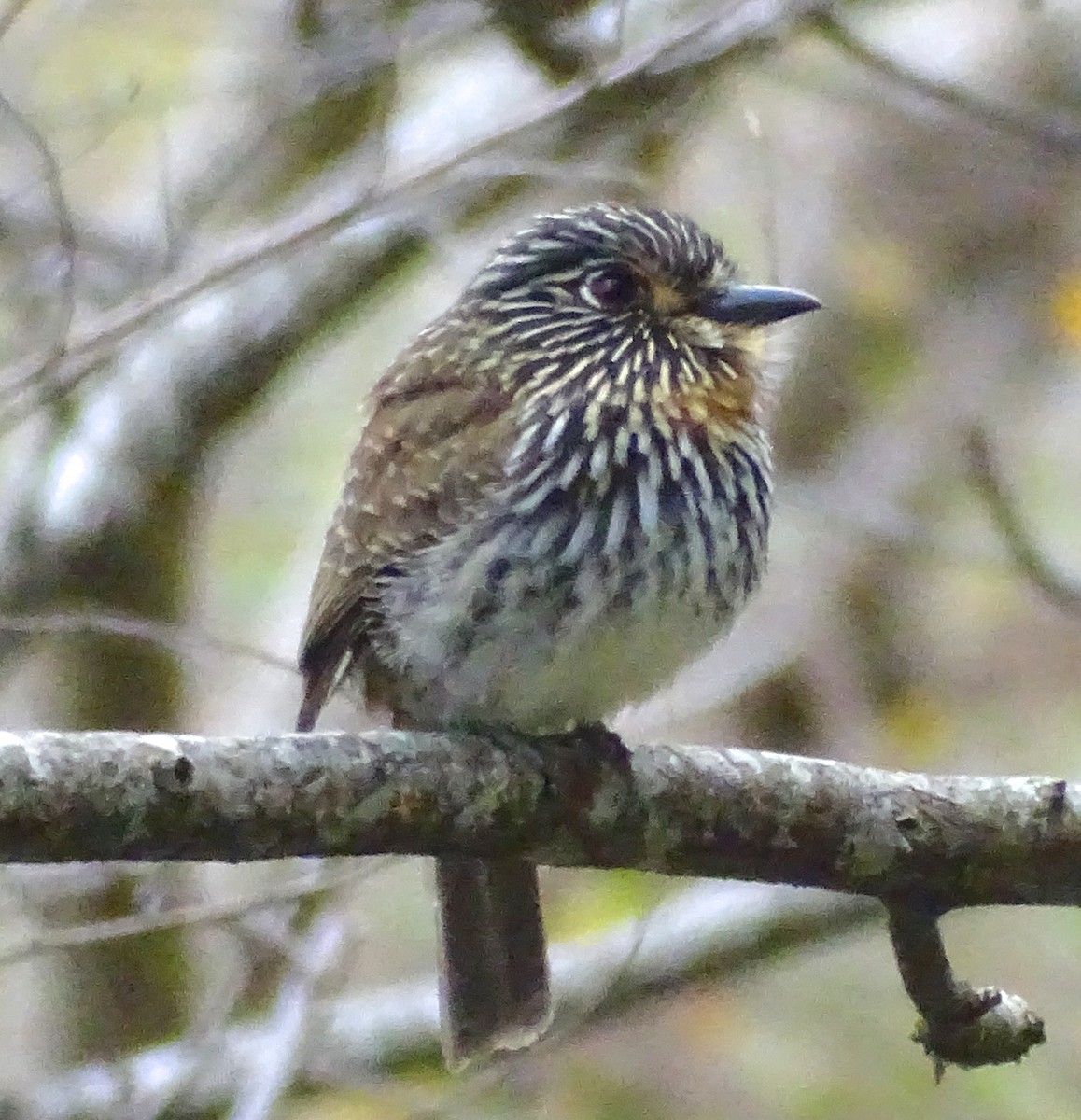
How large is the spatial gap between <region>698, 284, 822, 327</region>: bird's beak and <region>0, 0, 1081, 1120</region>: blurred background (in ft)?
0.61

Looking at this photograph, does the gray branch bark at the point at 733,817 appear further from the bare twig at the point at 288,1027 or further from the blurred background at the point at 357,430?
the bare twig at the point at 288,1027

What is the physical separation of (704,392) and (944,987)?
830mm

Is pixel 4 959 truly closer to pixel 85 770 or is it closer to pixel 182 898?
pixel 182 898

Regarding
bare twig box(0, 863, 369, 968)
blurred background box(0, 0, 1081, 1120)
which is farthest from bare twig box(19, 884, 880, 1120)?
bare twig box(0, 863, 369, 968)

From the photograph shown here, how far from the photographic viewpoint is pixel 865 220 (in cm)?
505

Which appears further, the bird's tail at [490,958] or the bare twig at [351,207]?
the bare twig at [351,207]

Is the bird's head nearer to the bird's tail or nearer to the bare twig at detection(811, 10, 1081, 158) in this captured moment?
the bird's tail

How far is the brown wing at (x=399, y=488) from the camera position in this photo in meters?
2.47

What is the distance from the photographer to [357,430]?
14.8 feet

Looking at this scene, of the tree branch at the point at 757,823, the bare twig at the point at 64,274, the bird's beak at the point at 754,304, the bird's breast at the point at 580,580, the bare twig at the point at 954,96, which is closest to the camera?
the tree branch at the point at 757,823

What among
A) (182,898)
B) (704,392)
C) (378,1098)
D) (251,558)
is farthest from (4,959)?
(251,558)

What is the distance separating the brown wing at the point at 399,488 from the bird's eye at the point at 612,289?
200mm

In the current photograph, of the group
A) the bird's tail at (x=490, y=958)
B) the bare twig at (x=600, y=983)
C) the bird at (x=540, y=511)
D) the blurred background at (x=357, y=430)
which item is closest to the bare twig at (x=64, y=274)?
the blurred background at (x=357, y=430)

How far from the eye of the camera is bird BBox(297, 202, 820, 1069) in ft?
7.73
